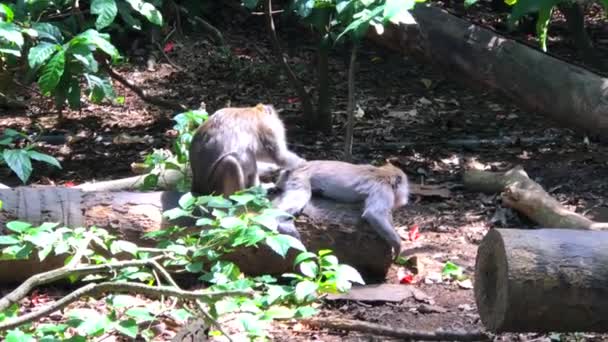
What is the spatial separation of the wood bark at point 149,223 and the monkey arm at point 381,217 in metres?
0.05

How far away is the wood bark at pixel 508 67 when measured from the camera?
767 centimetres

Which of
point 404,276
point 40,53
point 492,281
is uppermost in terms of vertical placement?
point 40,53

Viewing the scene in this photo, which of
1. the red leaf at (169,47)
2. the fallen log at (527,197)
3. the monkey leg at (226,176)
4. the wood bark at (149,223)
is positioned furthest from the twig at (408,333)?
the red leaf at (169,47)

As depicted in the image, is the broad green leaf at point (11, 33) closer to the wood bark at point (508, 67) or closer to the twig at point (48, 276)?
the twig at point (48, 276)

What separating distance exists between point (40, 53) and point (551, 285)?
3957 mm

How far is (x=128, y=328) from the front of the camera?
3.09m

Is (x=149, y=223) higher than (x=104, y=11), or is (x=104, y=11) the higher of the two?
(x=104, y=11)

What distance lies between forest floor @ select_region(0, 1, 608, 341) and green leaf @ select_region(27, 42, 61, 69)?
7.05 ft

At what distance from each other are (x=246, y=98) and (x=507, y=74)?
3.42 meters

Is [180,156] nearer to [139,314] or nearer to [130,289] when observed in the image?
[130,289]

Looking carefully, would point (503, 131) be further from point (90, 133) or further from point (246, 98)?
point (90, 133)

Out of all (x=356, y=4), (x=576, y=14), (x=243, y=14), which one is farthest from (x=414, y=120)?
(x=243, y=14)

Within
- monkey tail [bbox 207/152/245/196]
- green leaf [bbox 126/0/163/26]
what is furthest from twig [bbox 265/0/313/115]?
monkey tail [bbox 207/152/245/196]

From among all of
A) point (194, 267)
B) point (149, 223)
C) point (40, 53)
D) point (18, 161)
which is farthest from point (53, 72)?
point (194, 267)
